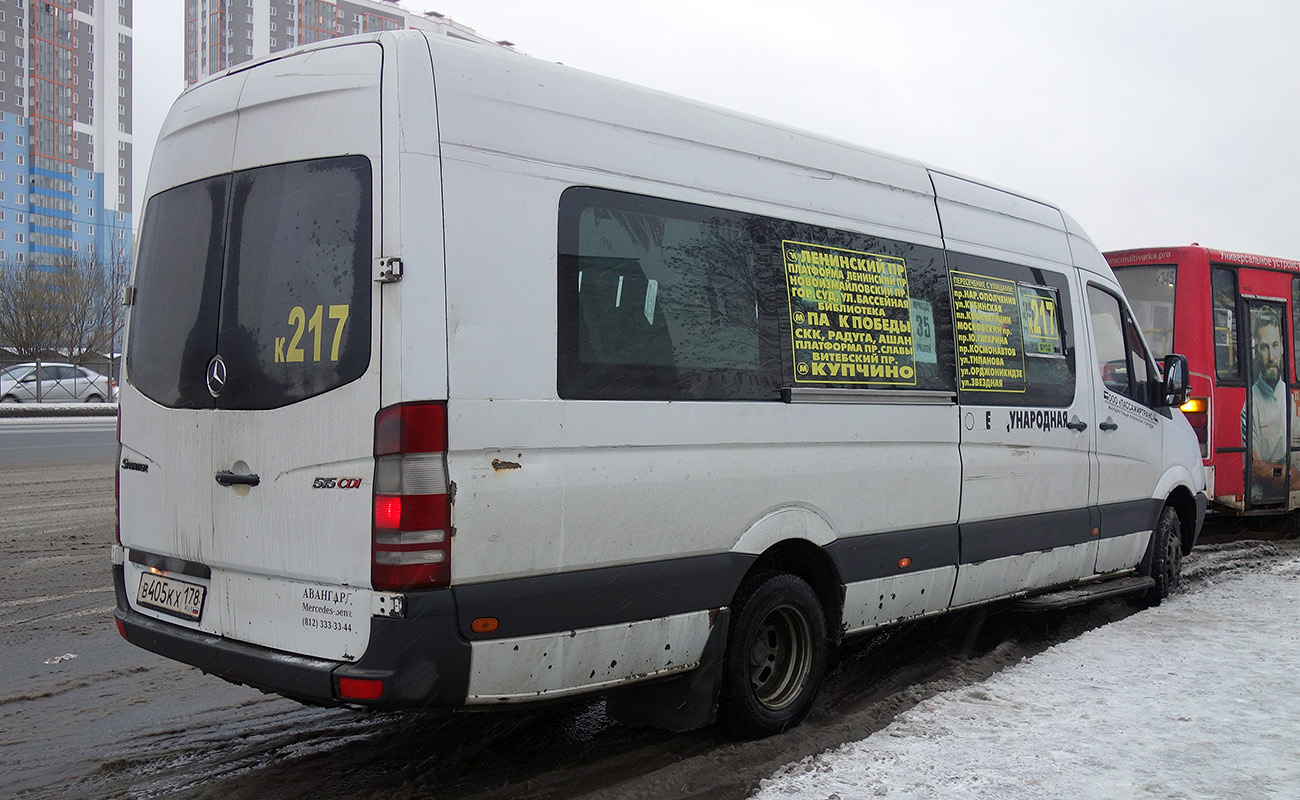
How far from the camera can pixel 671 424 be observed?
4012 millimetres

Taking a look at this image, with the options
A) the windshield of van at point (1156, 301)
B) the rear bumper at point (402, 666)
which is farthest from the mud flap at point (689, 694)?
the windshield of van at point (1156, 301)

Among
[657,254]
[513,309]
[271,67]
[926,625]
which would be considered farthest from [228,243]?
[926,625]

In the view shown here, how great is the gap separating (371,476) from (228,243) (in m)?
1.19

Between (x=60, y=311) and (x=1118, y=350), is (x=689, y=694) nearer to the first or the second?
(x=1118, y=350)

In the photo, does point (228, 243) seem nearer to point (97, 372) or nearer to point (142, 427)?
point (142, 427)

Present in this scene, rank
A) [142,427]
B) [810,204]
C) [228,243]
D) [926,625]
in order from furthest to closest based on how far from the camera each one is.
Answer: [926,625]
[810,204]
[142,427]
[228,243]

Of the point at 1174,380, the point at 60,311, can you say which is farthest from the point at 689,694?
the point at 60,311

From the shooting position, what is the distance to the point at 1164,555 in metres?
7.52

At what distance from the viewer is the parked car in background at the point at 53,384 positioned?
1271 inches

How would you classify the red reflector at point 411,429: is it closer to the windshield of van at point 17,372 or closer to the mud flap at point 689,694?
the mud flap at point 689,694

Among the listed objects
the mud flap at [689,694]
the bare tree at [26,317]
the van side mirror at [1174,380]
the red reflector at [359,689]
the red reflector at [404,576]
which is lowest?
the mud flap at [689,694]

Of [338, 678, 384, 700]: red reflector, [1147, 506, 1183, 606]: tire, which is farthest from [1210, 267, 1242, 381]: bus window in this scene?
[338, 678, 384, 700]: red reflector

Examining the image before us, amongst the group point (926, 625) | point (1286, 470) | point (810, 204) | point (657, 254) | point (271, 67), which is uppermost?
point (271, 67)

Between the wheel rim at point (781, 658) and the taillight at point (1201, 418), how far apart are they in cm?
680
